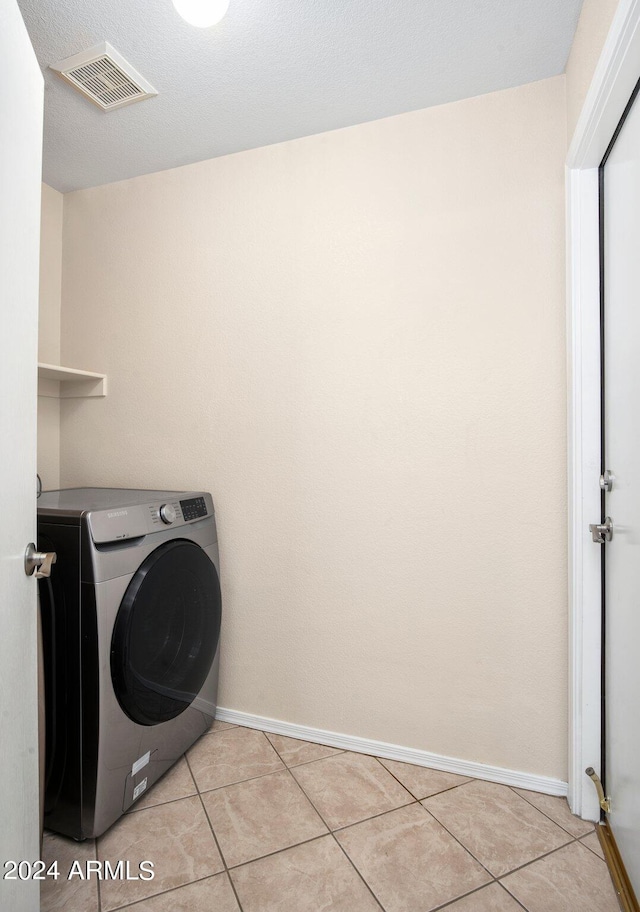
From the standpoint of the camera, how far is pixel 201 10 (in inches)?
51.3

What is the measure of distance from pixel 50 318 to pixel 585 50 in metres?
2.23

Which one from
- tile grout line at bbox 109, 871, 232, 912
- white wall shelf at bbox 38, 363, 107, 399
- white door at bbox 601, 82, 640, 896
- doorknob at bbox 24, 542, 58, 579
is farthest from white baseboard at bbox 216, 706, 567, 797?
white wall shelf at bbox 38, 363, 107, 399

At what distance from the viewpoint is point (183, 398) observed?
210cm

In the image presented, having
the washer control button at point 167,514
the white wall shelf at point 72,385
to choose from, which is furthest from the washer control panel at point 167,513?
the white wall shelf at point 72,385

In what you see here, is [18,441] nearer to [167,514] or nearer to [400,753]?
[167,514]

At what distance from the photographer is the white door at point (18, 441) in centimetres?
91

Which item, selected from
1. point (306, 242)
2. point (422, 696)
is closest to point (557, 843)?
point (422, 696)

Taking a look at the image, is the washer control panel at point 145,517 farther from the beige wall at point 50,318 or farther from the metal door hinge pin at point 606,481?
the metal door hinge pin at point 606,481

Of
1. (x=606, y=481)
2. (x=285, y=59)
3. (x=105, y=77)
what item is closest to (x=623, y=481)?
(x=606, y=481)

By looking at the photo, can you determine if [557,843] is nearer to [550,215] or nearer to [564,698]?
[564,698]

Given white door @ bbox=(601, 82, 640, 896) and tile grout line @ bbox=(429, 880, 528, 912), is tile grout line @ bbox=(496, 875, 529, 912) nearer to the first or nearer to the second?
tile grout line @ bbox=(429, 880, 528, 912)

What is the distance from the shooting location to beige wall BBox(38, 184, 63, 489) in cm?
226

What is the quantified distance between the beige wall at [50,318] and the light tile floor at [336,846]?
141cm

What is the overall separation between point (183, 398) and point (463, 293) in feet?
3.88
